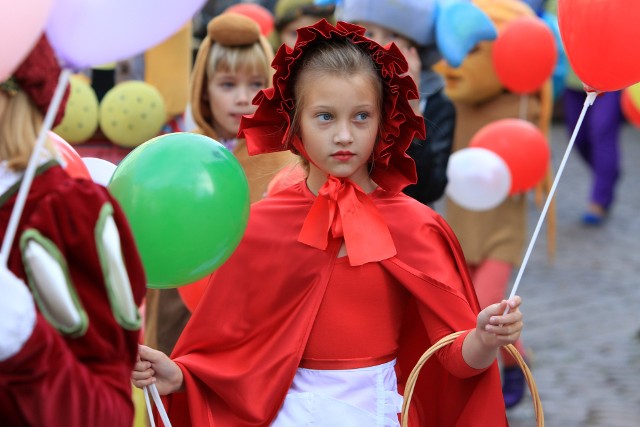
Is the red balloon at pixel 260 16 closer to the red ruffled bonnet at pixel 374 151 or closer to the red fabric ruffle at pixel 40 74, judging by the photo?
the red ruffled bonnet at pixel 374 151

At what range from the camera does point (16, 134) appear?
223cm

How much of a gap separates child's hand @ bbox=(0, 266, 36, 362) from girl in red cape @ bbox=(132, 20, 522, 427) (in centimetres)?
114

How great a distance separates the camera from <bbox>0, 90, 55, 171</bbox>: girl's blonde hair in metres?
2.22

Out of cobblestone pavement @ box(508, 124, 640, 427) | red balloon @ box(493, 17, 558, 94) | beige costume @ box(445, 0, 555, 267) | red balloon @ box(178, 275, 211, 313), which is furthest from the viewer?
beige costume @ box(445, 0, 555, 267)

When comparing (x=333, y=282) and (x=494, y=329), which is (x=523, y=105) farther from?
(x=494, y=329)

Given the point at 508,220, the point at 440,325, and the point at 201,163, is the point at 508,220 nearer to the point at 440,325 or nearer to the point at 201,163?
the point at 440,325

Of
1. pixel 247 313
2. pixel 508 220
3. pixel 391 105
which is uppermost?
pixel 391 105

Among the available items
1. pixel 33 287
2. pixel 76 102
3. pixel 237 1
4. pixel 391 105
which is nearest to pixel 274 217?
pixel 391 105

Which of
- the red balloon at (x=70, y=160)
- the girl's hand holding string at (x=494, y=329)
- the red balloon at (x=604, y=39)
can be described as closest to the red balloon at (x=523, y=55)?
the red balloon at (x=604, y=39)

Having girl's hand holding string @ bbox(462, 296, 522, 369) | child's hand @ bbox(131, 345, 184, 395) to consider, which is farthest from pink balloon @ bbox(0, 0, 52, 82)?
girl's hand holding string @ bbox(462, 296, 522, 369)

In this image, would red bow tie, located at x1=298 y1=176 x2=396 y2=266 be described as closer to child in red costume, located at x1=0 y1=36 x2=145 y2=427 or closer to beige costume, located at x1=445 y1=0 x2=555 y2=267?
child in red costume, located at x1=0 y1=36 x2=145 y2=427

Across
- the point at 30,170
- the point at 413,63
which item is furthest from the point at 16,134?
the point at 413,63

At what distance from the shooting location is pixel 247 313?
3.30 meters

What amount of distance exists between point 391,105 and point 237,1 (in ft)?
18.6
